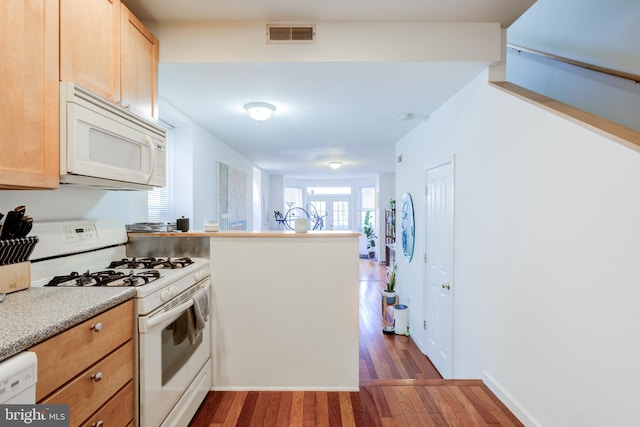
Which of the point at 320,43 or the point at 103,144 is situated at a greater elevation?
the point at 320,43

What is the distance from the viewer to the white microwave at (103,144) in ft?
4.15

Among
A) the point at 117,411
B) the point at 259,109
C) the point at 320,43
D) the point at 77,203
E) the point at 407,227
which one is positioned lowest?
the point at 117,411

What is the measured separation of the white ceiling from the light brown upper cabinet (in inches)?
8.8

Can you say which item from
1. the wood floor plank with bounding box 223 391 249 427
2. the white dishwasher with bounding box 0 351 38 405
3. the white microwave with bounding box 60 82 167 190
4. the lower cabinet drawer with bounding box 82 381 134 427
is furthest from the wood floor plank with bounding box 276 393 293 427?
the white microwave with bounding box 60 82 167 190

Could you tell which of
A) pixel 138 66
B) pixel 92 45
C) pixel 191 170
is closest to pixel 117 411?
pixel 92 45

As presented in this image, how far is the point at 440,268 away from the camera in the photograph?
2.99 meters

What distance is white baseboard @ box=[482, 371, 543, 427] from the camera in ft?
5.65

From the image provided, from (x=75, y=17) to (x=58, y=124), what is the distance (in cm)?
52

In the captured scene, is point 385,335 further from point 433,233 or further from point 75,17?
point 75,17

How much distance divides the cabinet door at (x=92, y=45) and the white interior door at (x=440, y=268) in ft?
8.60

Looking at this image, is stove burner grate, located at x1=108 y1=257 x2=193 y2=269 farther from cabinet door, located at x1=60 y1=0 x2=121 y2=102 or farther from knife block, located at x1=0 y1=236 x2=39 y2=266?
cabinet door, located at x1=60 y1=0 x2=121 y2=102

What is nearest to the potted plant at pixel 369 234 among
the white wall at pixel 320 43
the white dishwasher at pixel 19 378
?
the white wall at pixel 320 43

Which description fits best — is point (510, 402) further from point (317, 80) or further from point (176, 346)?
point (317, 80)

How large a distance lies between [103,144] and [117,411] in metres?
1.20
